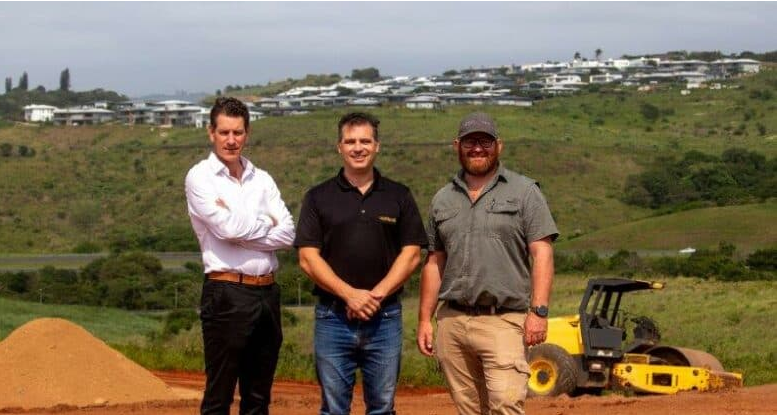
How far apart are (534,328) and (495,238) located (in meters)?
0.48

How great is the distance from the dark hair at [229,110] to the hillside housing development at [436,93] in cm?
9877

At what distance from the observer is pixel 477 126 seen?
22.8 ft

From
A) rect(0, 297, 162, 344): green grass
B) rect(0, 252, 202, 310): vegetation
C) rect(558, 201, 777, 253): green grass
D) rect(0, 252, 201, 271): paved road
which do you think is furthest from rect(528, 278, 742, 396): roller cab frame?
rect(558, 201, 777, 253): green grass

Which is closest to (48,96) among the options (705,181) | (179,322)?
(705,181)

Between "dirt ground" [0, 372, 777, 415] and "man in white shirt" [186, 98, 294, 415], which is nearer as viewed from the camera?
"man in white shirt" [186, 98, 294, 415]

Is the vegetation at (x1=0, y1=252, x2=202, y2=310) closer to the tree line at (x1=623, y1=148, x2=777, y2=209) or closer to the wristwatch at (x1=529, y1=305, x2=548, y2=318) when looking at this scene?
the tree line at (x1=623, y1=148, x2=777, y2=209)

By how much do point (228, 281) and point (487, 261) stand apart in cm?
128

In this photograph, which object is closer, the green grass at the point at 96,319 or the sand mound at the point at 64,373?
the sand mound at the point at 64,373

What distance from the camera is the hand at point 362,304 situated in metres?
6.56

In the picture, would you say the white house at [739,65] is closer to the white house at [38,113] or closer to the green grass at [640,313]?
the white house at [38,113]

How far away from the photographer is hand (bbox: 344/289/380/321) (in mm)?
6559

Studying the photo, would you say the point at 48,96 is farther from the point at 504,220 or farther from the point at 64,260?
the point at 504,220

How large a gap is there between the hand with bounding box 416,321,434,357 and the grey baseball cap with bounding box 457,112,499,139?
38.5 inches

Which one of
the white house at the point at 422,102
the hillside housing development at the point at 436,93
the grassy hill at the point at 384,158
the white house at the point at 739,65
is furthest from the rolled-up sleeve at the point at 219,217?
the white house at the point at 739,65
